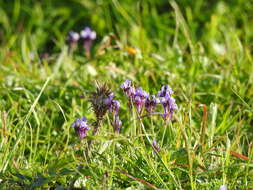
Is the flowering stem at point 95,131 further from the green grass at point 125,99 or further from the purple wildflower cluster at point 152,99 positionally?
the purple wildflower cluster at point 152,99

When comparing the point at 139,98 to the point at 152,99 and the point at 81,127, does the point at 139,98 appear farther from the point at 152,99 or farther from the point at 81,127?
the point at 81,127

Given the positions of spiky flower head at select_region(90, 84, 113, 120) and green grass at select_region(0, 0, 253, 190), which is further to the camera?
green grass at select_region(0, 0, 253, 190)

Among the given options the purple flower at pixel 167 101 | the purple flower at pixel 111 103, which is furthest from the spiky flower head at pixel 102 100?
the purple flower at pixel 167 101

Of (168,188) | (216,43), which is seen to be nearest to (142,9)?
(216,43)

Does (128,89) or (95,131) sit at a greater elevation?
(128,89)

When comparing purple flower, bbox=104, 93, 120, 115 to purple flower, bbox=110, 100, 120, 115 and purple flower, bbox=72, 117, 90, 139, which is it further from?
purple flower, bbox=72, 117, 90, 139

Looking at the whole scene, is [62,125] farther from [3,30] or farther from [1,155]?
[3,30]

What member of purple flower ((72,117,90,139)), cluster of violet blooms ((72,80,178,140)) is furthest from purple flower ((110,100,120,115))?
purple flower ((72,117,90,139))


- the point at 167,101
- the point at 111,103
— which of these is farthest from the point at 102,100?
the point at 167,101
